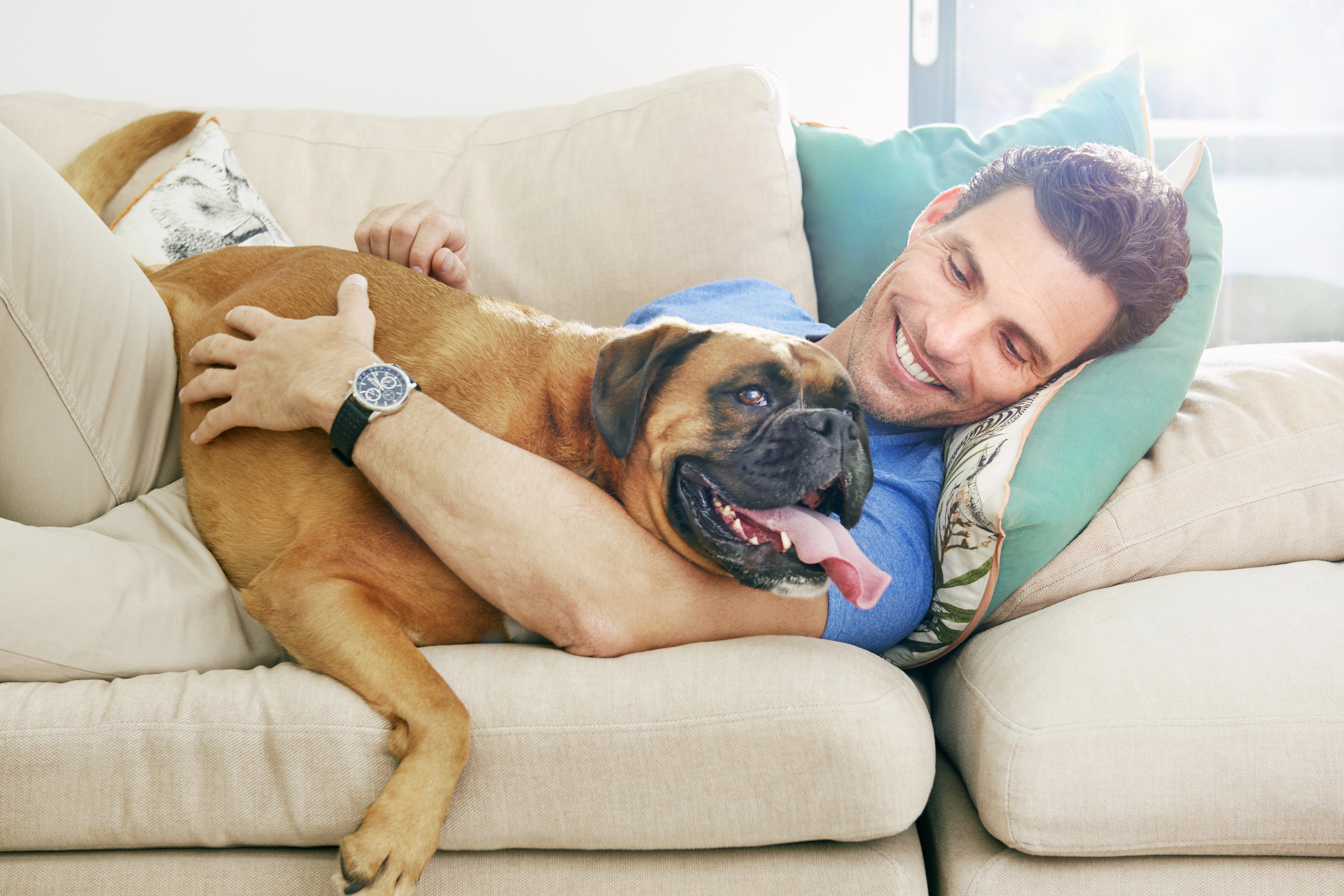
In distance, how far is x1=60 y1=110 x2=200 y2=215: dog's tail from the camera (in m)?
2.21

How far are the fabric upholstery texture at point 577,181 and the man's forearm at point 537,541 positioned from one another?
1.07 meters

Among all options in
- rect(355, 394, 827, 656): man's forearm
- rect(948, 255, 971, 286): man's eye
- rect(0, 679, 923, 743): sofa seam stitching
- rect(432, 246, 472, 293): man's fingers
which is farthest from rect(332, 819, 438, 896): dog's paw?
rect(948, 255, 971, 286): man's eye

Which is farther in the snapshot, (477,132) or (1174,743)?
(477,132)

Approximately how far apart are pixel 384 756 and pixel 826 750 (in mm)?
648

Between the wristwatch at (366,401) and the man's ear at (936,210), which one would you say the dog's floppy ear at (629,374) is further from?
the man's ear at (936,210)

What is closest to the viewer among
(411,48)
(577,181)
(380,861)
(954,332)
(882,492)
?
(380,861)

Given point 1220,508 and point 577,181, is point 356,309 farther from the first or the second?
point 1220,508

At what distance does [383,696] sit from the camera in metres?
1.18

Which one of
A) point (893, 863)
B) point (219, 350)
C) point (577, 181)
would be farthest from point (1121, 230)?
point (219, 350)

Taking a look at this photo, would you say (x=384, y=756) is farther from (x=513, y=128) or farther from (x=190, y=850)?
(x=513, y=128)

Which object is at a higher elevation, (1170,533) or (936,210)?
(936,210)

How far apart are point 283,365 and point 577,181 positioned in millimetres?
1211

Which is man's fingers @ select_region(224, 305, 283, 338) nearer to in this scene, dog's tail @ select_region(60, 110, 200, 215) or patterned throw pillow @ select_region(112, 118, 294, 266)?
patterned throw pillow @ select_region(112, 118, 294, 266)

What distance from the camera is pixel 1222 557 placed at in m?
1.51
